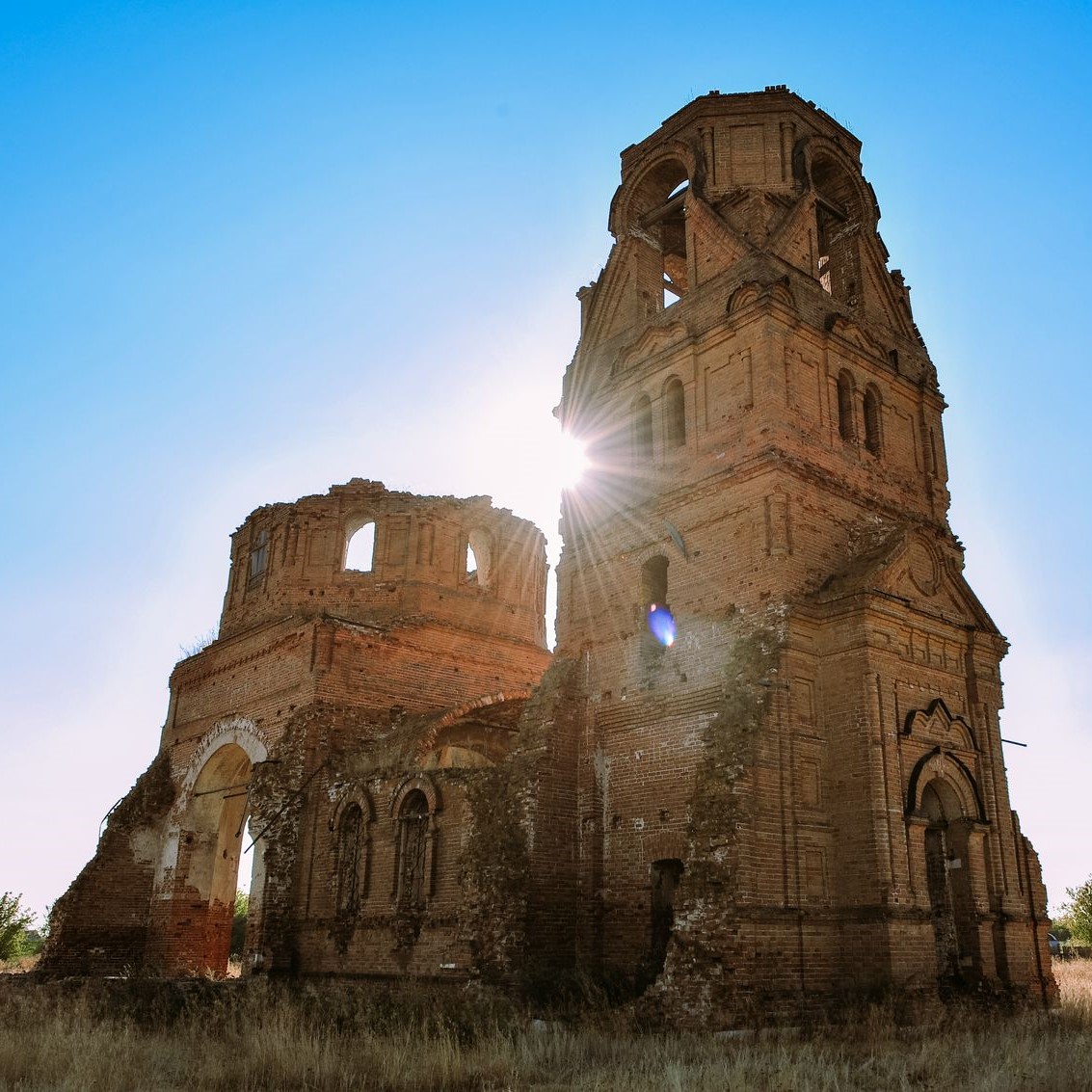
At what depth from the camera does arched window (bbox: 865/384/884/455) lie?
18.0 metres

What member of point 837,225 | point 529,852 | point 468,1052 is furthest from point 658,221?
point 468,1052

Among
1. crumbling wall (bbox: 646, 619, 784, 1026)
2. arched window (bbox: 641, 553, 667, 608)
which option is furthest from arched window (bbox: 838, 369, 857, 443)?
crumbling wall (bbox: 646, 619, 784, 1026)

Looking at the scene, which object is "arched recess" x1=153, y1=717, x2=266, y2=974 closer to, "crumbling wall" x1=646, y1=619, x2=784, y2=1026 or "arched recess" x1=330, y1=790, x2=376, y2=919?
"arched recess" x1=330, y1=790, x2=376, y2=919

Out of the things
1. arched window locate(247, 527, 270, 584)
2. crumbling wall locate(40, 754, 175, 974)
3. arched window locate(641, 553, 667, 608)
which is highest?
arched window locate(247, 527, 270, 584)

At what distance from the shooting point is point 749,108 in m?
20.0

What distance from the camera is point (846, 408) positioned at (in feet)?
58.5

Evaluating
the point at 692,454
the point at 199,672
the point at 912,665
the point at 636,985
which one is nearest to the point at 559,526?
the point at 692,454

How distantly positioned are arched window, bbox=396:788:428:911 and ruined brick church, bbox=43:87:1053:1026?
5cm

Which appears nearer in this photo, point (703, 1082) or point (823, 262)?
point (703, 1082)

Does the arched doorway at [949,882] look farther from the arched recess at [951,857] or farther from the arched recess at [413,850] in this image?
the arched recess at [413,850]

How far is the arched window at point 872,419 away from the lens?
18.0 meters

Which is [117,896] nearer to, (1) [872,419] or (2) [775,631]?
(2) [775,631]

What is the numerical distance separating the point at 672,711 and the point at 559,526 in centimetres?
483

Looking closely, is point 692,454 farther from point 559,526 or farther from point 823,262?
point 823,262
